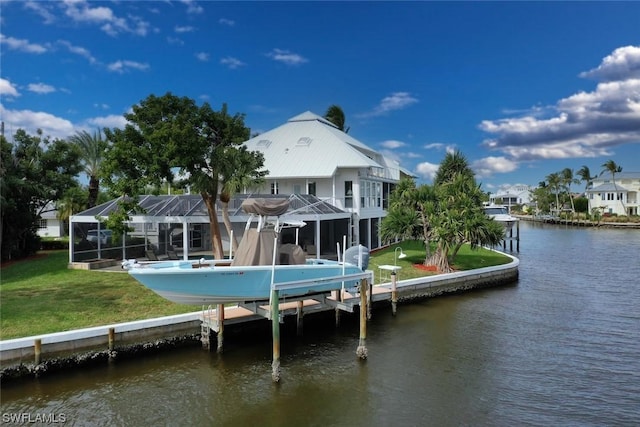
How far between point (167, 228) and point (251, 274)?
14866mm

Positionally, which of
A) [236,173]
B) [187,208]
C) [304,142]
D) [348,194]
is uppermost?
[304,142]

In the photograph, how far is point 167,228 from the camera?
84.0 feet

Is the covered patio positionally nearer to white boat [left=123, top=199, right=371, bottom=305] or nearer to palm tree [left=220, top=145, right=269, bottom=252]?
palm tree [left=220, top=145, right=269, bottom=252]

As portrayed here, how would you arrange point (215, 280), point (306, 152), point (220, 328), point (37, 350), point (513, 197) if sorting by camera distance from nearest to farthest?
point (37, 350) < point (215, 280) < point (220, 328) < point (306, 152) < point (513, 197)

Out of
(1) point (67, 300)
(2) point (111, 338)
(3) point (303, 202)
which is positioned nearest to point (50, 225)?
(3) point (303, 202)

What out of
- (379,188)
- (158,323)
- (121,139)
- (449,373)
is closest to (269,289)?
(158,323)

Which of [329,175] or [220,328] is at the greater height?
[329,175]

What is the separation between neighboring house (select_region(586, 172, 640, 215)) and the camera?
3246 inches

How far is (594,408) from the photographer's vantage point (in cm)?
1028

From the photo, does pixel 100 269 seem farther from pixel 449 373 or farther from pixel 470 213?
pixel 470 213

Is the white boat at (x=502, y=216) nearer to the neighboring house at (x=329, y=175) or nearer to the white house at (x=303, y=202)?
the white house at (x=303, y=202)

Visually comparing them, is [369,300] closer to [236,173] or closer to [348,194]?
[236,173]

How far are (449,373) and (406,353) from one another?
1778 millimetres

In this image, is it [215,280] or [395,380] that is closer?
[395,380]
